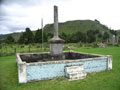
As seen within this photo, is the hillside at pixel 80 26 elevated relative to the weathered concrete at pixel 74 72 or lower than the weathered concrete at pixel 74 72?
elevated

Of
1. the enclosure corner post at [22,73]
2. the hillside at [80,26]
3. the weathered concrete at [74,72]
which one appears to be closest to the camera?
the enclosure corner post at [22,73]

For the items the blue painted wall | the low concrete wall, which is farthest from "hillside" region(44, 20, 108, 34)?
the blue painted wall

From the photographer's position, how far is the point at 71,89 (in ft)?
15.2

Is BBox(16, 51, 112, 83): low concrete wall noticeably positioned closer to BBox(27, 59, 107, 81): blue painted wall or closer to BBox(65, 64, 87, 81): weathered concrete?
BBox(27, 59, 107, 81): blue painted wall

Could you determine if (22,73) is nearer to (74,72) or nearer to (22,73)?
(22,73)

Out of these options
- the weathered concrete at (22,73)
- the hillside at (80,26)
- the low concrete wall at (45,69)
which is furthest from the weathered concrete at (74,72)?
the hillside at (80,26)

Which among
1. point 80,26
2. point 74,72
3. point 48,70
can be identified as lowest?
point 74,72

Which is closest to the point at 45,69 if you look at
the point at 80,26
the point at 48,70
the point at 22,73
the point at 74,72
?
the point at 48,70

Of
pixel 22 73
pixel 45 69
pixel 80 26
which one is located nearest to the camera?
pixel 22 73

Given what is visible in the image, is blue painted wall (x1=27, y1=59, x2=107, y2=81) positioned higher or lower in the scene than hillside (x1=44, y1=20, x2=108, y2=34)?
lower

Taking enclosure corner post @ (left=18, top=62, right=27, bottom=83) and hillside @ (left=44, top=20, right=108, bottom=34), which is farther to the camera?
hillside @ (left=44, top=20, right=108, bottom=34)

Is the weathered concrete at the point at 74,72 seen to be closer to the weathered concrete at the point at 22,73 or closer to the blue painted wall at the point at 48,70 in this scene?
the blue painted wall at the point at 48,70

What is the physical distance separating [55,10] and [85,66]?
4269mm

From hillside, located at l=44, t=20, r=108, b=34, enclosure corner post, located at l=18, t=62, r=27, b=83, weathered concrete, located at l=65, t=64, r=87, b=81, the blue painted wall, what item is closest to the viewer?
enclosure corner post, located at l=18, t=62, r=27, b=83
